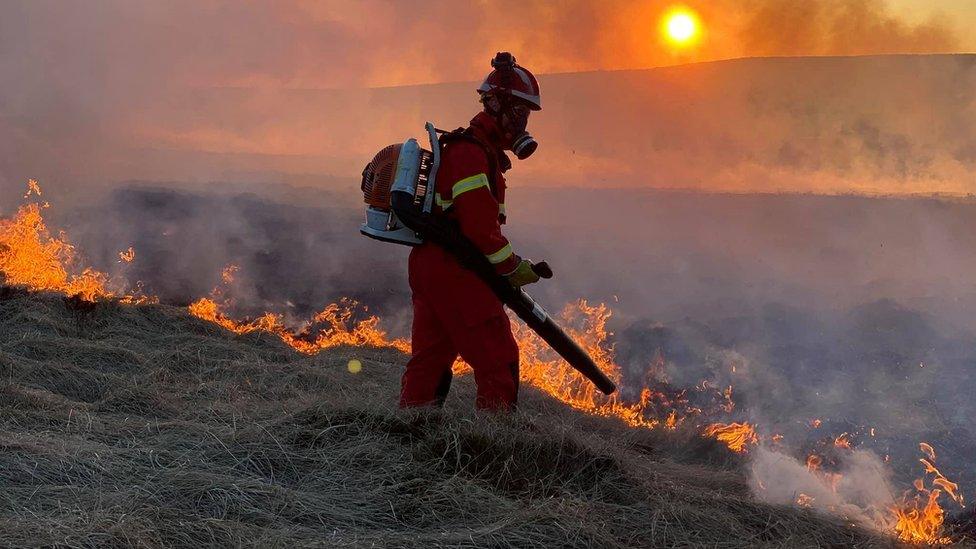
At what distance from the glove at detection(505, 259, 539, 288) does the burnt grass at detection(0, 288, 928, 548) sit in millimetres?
833

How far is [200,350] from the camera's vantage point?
7.98 m

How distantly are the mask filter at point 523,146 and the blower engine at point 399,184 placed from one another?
0.52 metres

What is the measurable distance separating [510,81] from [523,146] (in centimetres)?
41

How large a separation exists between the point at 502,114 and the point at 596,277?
1645 cm

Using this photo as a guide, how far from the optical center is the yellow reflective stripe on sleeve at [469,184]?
4547 mm

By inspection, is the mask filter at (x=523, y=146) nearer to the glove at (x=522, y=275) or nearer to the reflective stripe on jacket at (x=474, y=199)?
the reflective stripe on jacket at (x=474, y=199)

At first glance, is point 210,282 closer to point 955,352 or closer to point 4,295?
point 4,295

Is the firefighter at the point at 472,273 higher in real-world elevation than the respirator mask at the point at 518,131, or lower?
lower

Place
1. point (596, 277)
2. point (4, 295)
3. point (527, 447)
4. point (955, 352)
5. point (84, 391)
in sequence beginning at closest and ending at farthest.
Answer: point (527, 447)
point (84, 391)
point (4, 295)
point (955, 352)
point (596, 277)

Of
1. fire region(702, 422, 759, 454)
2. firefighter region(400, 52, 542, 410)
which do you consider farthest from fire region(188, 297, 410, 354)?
firefighter region(400, 52, 542, 410)

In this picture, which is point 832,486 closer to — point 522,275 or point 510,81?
point 522,275

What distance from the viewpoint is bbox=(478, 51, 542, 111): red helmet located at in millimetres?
4930

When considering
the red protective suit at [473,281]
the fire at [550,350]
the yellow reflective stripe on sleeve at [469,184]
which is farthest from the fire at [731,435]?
the yellow reflective stripe on sleeve at [469,184]

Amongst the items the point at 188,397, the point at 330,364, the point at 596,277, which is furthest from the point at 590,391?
the point at 596,277
